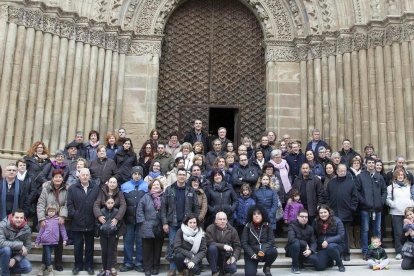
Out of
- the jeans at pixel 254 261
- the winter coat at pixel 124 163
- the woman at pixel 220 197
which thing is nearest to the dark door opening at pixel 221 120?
the winter coat at pixel 124 163

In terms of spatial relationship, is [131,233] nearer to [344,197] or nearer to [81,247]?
[81,247]

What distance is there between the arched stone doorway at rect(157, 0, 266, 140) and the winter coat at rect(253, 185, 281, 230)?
482 centimetres

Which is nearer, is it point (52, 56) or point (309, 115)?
point (52, 56)

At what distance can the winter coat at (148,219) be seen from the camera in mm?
7711

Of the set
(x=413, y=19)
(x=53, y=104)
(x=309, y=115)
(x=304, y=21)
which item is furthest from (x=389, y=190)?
(x=53, y=104)

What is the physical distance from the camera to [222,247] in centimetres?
748

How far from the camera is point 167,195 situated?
26.0 feet

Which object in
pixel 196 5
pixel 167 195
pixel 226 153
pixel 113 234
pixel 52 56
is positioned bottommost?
pixel 113 234

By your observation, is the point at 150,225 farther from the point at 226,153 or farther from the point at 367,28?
the point at 367,28

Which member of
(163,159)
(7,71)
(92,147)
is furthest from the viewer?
(7,71)

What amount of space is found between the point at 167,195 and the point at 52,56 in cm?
574

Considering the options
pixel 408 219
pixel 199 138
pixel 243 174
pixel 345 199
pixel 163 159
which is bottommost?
pixel 408 219

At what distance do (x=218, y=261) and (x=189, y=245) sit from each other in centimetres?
57

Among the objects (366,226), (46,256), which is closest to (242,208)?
(366,226)
